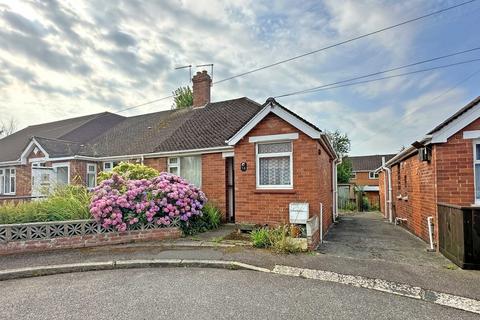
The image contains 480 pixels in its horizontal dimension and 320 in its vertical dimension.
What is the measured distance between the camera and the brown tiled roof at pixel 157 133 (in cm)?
1274

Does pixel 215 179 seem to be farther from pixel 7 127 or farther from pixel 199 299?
pixel 7 127

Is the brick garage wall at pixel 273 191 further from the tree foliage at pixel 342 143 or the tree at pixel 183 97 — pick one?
the tree foliage at pixel 342 143

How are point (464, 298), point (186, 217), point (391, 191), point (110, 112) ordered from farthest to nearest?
1. point (110, 112)
2. point (391, 191)
3. point (186, 217)
4. point (464, 298)

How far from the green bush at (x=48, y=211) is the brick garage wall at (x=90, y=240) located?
A: 0.77 m

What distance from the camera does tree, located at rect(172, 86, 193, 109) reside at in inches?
1043

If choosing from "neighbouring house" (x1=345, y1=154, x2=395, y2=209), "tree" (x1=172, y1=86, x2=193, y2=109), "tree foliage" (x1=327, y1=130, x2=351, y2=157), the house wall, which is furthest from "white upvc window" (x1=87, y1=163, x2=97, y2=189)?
"neighbouring house" (x1=345, y1=154, x2=395, y2=209)

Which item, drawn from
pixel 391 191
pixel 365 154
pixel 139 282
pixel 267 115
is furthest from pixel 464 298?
pixel 365 154

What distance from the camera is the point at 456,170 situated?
266 inches

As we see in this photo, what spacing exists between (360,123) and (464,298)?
48.1 feet

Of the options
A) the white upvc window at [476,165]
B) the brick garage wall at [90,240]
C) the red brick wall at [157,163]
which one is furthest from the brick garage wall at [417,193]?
the red brick wall at [157,163]

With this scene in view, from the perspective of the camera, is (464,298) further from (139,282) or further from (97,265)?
(97,265)

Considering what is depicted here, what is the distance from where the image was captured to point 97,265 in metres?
5.87

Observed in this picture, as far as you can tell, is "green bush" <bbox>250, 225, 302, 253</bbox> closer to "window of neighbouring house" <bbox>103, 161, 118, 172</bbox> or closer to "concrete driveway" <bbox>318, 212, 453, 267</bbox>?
"concrete driveway" <bbox>318, 212, 453, 267</bbox>

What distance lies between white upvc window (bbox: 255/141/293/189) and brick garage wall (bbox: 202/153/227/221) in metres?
2.12
